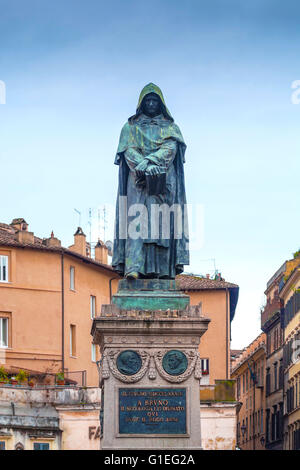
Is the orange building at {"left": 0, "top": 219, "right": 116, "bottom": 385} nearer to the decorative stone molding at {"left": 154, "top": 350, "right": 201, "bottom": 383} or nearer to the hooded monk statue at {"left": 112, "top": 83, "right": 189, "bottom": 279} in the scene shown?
the hooded monk statue at {"left": 112, "top": 83, "right": 189, "bottom": 279}

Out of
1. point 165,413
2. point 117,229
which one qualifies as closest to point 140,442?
point 165,413

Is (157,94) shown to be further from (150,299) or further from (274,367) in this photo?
(274,367)

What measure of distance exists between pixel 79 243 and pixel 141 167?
59.2m

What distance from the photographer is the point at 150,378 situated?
77.8 feet

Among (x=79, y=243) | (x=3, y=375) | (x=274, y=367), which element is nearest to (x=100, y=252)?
(x=79, y=243)

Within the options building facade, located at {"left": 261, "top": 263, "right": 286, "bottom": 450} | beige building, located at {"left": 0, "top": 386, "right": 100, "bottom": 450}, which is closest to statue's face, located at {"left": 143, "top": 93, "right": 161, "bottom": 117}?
beige building, located at {"left": 0, "top": 386, "right": 100, "bottom": 450}

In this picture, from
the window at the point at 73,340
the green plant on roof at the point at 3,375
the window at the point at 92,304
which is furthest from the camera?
the window at the point at 92,304

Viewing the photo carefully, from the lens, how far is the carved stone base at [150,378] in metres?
23.4

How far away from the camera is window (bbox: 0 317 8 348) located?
75500 mm

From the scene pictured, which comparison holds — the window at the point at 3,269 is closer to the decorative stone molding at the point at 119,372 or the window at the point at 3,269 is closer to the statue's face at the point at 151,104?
the statue's face at the point at 151,104

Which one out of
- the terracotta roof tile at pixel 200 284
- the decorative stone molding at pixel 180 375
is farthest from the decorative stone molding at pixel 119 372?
the terracotta roof tile at pixel 200 284

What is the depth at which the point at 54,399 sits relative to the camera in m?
65.2

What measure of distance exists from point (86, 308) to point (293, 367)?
19111 millimetres
